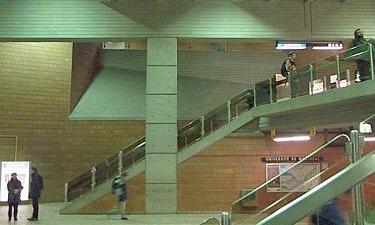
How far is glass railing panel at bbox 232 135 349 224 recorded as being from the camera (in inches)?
193

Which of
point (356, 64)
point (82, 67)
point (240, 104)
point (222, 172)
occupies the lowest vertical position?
point (222, 172)

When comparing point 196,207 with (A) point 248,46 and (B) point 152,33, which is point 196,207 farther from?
(A) point 248,46

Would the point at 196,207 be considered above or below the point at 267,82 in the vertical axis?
below

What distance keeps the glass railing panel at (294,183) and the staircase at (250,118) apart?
512 cm

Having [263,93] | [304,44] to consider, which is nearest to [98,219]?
[263,93]

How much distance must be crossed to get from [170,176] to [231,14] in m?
6.39

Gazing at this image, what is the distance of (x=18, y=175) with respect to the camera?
16.3m

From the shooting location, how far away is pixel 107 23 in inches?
620

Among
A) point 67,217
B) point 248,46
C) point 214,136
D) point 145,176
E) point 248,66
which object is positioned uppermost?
point 248,46

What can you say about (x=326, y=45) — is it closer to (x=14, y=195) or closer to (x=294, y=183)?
(x=294, y=183)

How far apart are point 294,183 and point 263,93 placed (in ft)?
27.8

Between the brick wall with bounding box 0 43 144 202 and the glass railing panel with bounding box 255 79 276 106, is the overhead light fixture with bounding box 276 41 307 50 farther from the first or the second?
the brick wall with bounding box 0 43 144 202

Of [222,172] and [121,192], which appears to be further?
[222,172]

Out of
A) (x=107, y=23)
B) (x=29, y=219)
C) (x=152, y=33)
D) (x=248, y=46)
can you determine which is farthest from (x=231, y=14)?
(x=29, y=219)
